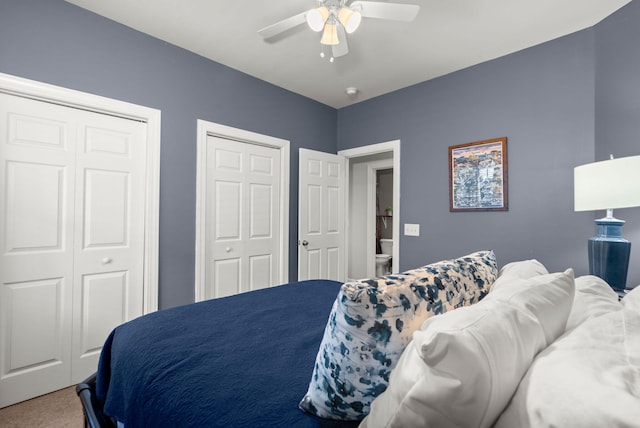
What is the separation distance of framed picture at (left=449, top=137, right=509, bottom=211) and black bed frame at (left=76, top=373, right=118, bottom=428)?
3.03 metres

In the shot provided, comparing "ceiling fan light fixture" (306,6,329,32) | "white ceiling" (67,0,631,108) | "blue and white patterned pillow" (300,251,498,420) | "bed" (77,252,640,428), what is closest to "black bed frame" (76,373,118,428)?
"bed" (77,252,640,428)

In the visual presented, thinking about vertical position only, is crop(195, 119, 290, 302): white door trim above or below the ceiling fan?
below

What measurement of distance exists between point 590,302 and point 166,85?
3.09 metres

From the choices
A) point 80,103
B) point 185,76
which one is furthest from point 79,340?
point 185,76

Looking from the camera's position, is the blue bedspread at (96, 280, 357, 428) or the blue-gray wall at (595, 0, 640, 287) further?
the blue-gray wall at (595, 0, 640, 287)

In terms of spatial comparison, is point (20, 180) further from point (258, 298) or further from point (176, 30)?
point (258, 298)

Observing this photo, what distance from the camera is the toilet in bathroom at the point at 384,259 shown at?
538 cm

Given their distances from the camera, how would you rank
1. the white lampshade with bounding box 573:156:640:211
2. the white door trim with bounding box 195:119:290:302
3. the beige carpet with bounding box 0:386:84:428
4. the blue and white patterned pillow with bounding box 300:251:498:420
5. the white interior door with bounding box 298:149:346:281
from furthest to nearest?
the white interior door with bounding box 298:149:346:281 → the white door trim with bounding box 195:119:290:302 → the beige carpet with bounding box 0:386:84:428 → the white lampshade with bounding box 573:156:640:211 → the blue and white patterned pillow with bounding box 300:251:498:420

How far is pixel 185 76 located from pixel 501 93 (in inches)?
114

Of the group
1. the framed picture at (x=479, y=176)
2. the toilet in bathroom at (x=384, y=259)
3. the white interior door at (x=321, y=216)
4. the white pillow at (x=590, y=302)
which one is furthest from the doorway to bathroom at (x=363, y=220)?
the white pillow at (x=590, y=302)

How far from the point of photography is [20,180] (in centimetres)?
202

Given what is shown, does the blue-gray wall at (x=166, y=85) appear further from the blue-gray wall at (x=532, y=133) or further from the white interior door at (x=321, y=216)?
the blue-gray wall at (x=532, y=133)

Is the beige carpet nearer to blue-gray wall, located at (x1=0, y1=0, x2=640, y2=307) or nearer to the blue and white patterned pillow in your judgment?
blue-gray wall, located at (x1=0, y1=0, x2=640, y2=307)

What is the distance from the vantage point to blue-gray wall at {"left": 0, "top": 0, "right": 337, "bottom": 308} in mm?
2045
